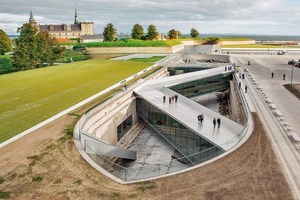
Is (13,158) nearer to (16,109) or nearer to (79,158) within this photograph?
(79,158)

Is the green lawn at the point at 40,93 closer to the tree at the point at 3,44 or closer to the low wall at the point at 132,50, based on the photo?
the tree at the point at 3,44

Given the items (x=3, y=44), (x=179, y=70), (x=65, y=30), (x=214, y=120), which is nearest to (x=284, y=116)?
(x=214, y=120)

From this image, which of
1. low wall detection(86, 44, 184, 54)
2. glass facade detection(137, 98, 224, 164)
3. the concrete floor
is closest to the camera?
the concrete floor

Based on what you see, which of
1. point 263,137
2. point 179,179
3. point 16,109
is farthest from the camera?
point 16,109

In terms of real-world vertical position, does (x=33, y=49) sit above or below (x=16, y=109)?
above

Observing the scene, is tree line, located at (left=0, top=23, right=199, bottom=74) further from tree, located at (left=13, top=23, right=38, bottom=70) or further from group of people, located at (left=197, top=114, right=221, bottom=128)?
group of people, located at (left=197, top=114, right=221, bottom=128)

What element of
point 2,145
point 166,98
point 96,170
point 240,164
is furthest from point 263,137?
point 2,145

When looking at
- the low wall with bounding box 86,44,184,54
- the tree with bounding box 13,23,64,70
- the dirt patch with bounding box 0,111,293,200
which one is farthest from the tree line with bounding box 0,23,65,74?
the dirt patch with bounding box 0,111,293,200
